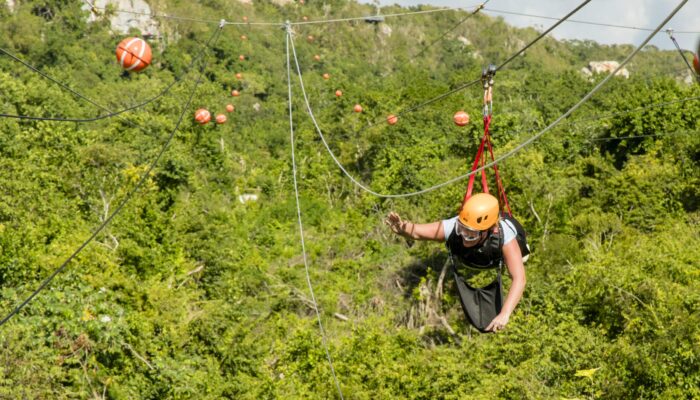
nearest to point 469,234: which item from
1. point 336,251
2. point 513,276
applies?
point 513,276

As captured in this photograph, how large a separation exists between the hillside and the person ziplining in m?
5.00

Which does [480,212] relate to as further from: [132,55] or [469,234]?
[132,55]

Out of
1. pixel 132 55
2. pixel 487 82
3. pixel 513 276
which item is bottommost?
pixel 132 55

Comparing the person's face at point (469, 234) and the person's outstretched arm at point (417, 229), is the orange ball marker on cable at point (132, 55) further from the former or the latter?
the person's face at point (469, 234)

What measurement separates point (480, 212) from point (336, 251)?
18.4m

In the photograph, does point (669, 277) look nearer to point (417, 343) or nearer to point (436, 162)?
point (417, 343)

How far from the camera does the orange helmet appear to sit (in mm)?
4980

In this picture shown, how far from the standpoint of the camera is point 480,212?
4988mm

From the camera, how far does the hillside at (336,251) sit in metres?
11.7

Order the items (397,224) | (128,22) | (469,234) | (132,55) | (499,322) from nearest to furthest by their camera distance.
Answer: (499,322) → (469,234) → (397,224) → (132,55) → (128,22)

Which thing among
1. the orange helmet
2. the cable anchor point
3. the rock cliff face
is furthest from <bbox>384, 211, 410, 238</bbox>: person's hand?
the rock cliff face

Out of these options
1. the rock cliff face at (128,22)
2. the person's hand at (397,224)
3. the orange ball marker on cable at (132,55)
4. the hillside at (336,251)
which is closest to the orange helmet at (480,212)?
the person's hand at (397,224)

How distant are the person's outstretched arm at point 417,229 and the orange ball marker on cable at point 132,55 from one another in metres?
6.70

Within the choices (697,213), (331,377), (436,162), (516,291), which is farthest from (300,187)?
(516,291)
